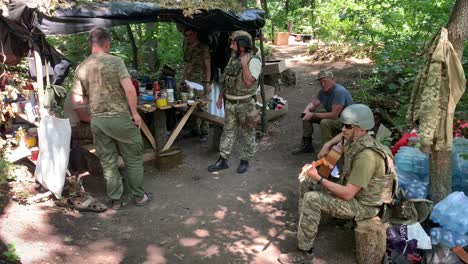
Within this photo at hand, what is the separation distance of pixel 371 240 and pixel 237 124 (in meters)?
2.86

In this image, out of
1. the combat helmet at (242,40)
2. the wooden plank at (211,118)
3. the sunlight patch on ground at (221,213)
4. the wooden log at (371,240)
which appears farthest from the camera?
the wooden plank at (211,118)

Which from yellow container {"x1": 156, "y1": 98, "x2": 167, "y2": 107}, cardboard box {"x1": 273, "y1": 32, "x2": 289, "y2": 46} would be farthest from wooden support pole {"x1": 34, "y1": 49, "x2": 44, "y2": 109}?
cardboard box {"x1": 273, "y1": 32, "x2": 289, "y2": 46}

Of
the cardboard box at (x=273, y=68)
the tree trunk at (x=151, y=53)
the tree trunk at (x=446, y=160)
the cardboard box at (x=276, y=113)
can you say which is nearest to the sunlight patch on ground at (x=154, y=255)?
the tree trunk at (x=446, y=160)

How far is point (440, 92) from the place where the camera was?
3607mm

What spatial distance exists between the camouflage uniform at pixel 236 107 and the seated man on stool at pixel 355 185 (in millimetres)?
2126

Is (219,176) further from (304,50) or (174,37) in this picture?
(304,50)

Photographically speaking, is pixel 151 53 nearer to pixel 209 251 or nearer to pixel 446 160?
pixel 209 251

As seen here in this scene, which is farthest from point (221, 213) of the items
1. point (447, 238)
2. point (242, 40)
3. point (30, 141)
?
point (30, 141)

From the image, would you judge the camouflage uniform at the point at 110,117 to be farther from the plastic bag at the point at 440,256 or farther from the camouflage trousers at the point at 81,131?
the plastic bag at the point at 440,256

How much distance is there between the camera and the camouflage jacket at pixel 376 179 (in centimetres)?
358

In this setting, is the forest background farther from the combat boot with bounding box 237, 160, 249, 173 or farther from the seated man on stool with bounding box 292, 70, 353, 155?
the combat boot with bounding box 237, 160, 249, 173

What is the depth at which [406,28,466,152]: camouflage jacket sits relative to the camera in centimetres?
352

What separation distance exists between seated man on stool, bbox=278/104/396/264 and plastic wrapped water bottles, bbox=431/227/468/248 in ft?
1.73

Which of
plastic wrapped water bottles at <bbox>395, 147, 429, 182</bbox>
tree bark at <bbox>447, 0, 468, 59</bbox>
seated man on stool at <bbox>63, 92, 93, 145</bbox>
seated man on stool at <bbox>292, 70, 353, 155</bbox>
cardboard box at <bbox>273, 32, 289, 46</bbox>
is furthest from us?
cardboard box at <bbox>273, 32, 289, 46</bbox>
